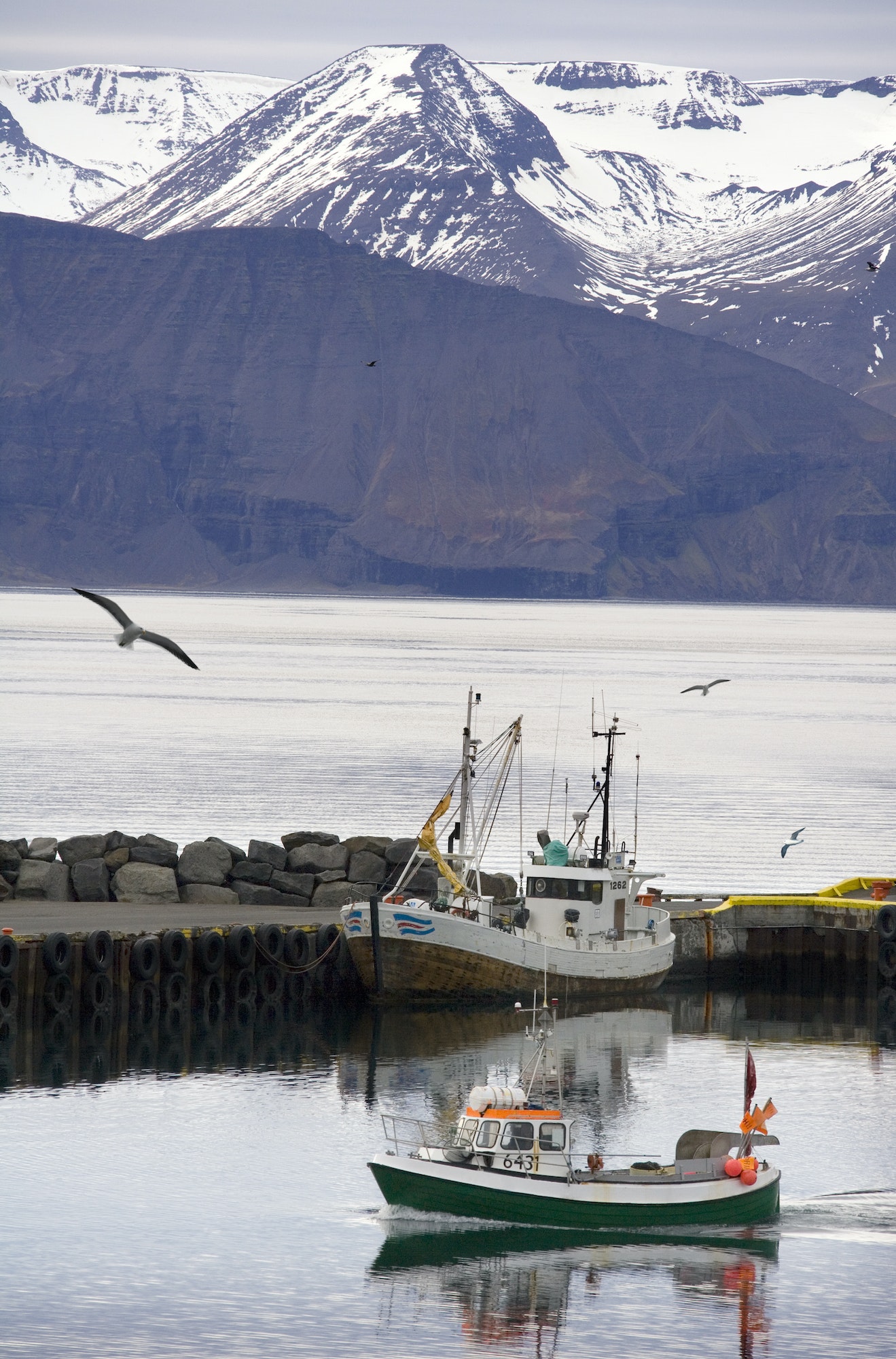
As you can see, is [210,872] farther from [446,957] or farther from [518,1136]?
[518,1136]

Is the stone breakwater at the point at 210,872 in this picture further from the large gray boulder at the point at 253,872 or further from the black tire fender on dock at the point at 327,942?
the black tire fender on dock at the point at 327,942

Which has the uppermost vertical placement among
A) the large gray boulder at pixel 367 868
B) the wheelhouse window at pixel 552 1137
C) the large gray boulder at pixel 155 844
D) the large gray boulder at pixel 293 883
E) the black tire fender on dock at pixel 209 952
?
the large gray boulder at pixel 155 844

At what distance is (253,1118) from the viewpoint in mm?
36906

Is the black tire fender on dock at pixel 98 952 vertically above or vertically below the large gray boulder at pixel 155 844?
below

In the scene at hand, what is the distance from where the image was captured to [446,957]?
1785 inches

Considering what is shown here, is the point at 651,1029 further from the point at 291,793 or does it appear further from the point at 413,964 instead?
the point at 291,793

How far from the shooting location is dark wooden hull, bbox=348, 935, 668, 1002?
148 feet

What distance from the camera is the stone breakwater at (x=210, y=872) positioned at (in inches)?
2000

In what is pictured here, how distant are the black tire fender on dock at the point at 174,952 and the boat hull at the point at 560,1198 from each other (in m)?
14.8

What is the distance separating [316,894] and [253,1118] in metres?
15.6

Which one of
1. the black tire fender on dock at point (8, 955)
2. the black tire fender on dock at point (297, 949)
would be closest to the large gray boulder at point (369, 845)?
the black tire fender on dock at point (297, 949)

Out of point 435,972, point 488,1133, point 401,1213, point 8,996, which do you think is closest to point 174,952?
point 8,996

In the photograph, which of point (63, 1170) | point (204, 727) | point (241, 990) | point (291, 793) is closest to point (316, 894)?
point (241, 990)

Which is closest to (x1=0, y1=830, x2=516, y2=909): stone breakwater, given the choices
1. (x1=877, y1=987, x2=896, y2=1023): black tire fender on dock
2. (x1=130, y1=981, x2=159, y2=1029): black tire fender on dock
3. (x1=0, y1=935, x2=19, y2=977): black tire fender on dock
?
(x1=130, y1=981, x2=159, y2=1029): black tire fender on dock
